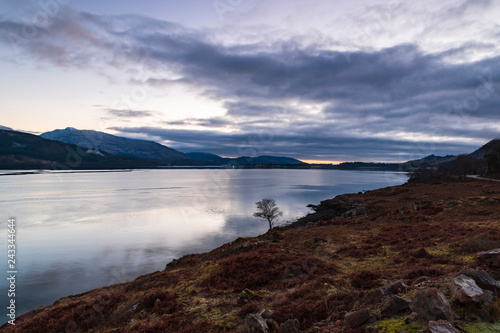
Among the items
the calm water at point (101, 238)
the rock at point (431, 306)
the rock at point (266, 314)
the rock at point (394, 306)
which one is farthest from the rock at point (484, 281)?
the calm water at point (101, 238)

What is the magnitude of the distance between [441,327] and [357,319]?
93.4 inches

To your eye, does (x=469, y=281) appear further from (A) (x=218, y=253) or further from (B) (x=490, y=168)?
(B) (x=490, y=168)

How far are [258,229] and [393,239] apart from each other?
131ft

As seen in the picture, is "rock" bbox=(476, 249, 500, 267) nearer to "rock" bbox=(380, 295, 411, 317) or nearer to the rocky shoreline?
the rocky shoreline

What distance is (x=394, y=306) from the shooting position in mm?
7652

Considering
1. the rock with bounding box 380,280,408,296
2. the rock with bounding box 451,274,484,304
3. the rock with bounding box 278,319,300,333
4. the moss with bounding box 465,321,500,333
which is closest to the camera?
the moss with bounding box 465,321,500,333

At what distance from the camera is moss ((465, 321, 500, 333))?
6.20 meters

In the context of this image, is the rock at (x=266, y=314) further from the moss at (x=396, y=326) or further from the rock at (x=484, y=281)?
the rock at (x=484, y=281)

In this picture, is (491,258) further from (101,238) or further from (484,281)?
(101,238)

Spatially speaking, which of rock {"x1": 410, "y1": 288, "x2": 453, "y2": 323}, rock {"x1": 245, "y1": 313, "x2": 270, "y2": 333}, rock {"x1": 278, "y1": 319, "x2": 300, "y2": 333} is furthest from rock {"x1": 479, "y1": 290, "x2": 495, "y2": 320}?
rock {"x1": 245, "y1": 313, "x2": 270, "y2": 333}

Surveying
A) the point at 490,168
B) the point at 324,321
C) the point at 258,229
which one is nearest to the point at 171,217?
the point at 258,229

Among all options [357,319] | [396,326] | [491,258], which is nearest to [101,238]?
[357,319]

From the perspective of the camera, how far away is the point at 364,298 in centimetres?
968

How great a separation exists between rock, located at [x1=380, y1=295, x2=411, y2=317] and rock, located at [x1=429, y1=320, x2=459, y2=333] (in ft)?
4.99
